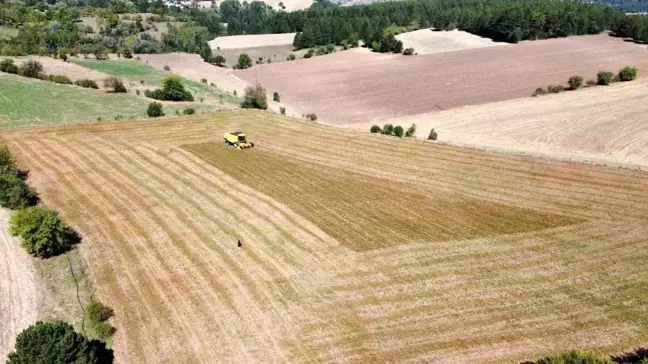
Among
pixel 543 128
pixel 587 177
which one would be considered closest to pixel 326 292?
pixel 587 177

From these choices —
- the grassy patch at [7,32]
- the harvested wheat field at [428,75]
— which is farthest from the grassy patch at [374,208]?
the grassy patch at [7,32]

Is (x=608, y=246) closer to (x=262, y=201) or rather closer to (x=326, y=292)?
(x=326, y=292)

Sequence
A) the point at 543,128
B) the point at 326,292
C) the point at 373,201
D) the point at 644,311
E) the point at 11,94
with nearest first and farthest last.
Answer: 1. the point at 644,311
2. the point at 326,292
3. the point at 373,201
4. the point at 543,128
5. the point at 11,94

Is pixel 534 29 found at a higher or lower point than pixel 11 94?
higher

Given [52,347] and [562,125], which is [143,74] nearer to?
[562,125]

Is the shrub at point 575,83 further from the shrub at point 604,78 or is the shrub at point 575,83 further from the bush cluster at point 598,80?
the shrub at point 604,78

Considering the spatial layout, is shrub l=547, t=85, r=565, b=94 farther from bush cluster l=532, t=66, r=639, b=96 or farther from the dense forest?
the dense forest

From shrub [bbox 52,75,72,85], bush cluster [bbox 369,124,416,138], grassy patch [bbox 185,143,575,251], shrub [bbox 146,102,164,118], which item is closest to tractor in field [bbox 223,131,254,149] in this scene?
grassy patch [bbox 185,143,575,251]
